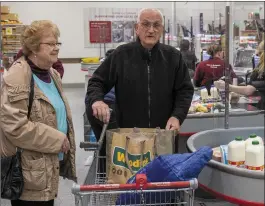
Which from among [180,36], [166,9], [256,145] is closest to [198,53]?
[180,36]

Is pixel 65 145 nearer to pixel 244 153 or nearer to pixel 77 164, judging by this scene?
pixel 244 153

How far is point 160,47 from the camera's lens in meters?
2.40

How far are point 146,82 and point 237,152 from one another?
2.51 feet

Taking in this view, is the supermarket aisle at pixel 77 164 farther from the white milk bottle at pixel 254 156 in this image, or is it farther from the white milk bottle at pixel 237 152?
the white milk bottle at pixel 254 156

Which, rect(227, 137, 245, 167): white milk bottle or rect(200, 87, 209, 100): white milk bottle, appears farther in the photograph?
rect(200, 87, 209, 100): white milk bottle

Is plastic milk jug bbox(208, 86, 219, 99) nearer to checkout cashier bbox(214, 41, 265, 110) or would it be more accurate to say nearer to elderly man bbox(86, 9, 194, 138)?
elderly man bbox(86, 9, 194, 138)

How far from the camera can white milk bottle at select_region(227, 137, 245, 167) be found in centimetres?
179

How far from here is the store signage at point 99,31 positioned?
12.3 meters

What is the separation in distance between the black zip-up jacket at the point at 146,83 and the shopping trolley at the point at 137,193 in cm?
56

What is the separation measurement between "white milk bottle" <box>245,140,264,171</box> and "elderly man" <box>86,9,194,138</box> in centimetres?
67

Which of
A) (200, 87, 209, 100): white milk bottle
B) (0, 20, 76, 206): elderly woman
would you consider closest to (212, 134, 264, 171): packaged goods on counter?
(0, 20, 76, 206): elderly woman

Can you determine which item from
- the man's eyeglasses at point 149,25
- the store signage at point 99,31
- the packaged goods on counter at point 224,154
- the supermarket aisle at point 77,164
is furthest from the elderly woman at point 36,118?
the store signage at point 99,31

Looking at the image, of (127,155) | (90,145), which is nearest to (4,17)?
(90,145)

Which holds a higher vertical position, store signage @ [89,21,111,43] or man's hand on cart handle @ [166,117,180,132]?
store signage @ [89,21,111,43]
